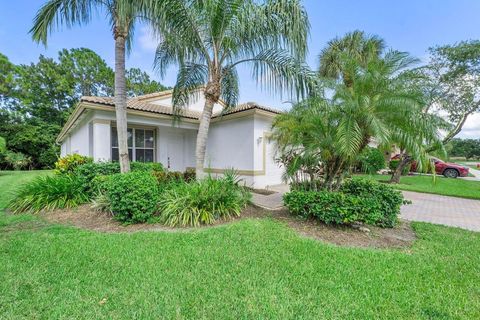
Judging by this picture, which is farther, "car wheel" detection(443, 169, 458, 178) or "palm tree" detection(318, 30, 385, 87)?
"car wheel" detection(443, 169, 458, 178)

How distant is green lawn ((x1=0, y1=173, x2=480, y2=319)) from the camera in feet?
7.87

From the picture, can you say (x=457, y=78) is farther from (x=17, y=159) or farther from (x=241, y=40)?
(x=17, y=159)

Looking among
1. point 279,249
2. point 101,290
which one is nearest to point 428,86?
point 279,249

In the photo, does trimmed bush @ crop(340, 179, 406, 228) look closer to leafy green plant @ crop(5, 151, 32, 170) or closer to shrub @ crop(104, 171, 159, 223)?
shrub @ crop(104, 171, 159, 223)

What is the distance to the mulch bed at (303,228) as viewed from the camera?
173 inches

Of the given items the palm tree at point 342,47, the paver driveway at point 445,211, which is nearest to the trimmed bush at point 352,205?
the paver driveway at point 445,211

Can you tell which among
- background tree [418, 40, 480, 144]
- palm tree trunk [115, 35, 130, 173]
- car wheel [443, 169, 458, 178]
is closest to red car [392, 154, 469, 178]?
car wheel [443, 169, 458, 178]

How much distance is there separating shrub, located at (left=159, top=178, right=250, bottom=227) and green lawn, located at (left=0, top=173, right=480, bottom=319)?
2.05 feet

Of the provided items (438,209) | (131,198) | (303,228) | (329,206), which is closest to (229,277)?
(303,228)

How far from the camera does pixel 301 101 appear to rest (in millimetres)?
5871

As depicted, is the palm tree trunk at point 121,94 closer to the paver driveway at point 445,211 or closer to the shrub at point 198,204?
the shrub at point 198,204

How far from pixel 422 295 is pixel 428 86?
16.7ft

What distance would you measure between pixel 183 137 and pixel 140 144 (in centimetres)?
Result: 238

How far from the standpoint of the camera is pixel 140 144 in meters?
11.1
